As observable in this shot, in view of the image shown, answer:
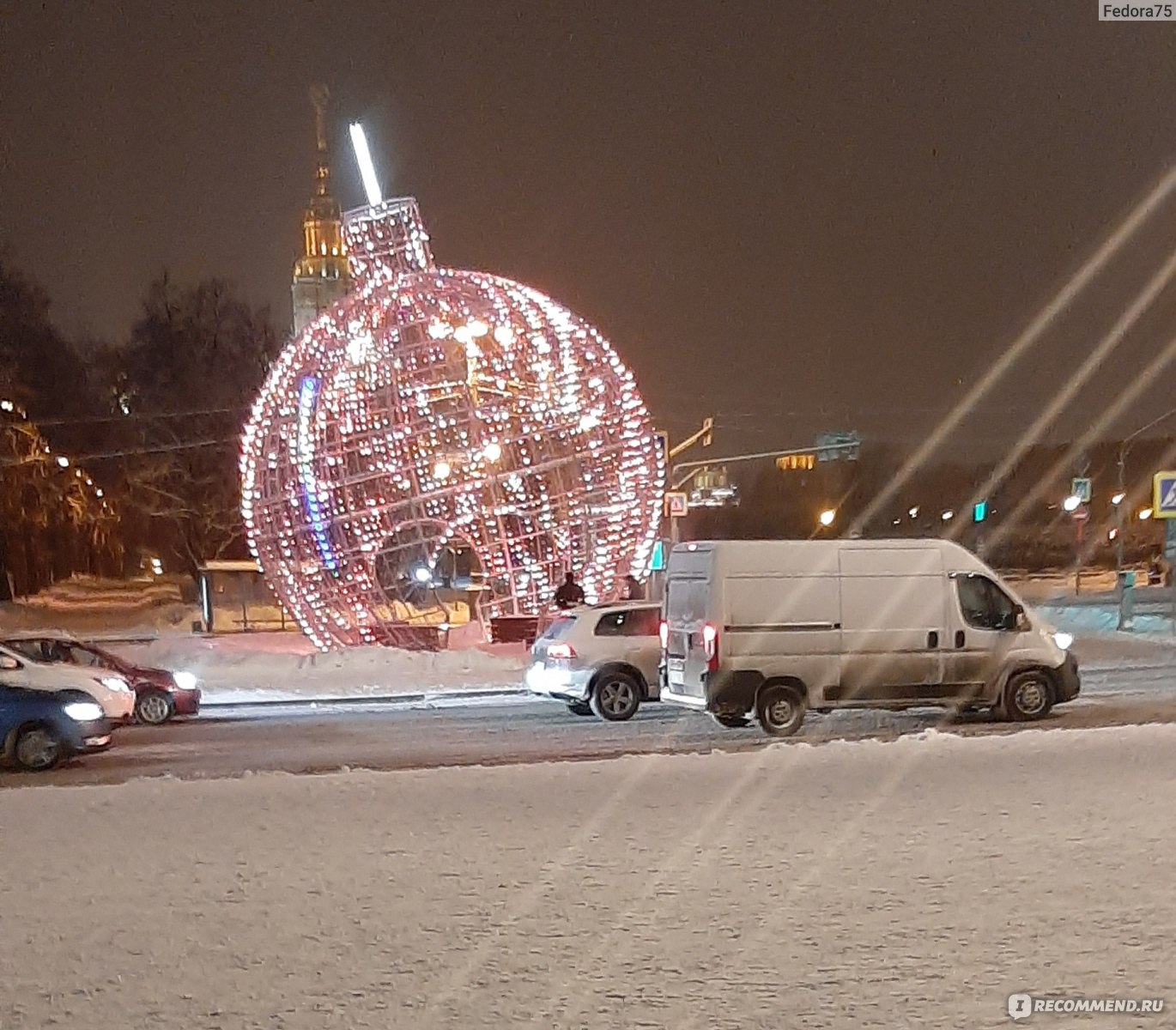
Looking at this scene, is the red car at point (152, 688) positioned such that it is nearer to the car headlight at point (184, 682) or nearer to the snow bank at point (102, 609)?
the car headlight at point (184, 682)

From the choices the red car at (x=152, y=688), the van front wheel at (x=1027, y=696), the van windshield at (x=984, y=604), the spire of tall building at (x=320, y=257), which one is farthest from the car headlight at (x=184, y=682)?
the spire of tall building at (x=320, y=257)

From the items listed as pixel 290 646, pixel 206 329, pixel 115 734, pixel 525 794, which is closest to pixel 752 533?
pixel 206 329

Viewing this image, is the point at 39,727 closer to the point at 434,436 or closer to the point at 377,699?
the point at 377,699

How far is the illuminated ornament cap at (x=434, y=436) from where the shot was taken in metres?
23.9

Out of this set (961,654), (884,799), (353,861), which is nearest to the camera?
(353,861)

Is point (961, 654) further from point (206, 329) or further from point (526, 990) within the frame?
point (206, 329)

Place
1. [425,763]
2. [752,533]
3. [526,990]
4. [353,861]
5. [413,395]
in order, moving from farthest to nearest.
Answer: [752,533] → [413,395] → [425,763] → [353,861] → [526,990]

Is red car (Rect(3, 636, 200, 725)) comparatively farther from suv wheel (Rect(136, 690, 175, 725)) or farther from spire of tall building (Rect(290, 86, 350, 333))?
spire of tall building (Rect(290, 86, 350, 333))

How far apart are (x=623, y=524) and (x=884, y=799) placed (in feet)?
49.4

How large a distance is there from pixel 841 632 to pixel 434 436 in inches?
396

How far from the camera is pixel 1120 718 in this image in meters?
16.6

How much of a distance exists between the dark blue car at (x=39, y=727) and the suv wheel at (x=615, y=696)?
19.5 feet

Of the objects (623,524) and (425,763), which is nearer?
(425,763)

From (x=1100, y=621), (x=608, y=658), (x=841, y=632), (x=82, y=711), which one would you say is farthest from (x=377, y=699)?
(x=1100, y=621)
